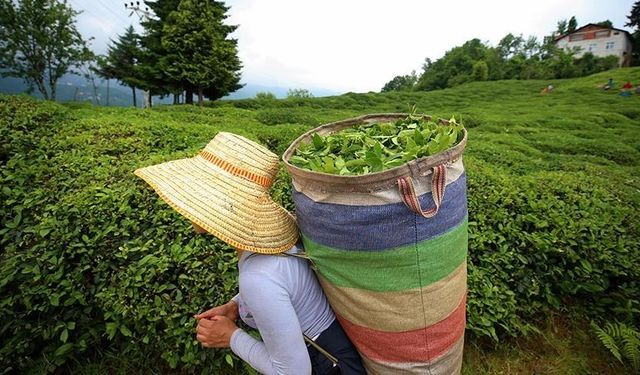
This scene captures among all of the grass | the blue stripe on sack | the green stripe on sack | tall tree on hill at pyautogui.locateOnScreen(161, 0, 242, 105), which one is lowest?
the grass

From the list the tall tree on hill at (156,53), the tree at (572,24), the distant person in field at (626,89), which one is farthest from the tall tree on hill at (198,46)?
the tree at (572,24)

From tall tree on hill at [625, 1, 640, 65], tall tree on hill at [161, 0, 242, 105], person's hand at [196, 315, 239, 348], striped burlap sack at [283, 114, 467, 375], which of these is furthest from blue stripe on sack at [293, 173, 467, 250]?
tall tree on hill at [625, 1, 640, 65]

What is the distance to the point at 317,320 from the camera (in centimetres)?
153

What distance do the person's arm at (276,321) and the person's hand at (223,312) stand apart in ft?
1.60

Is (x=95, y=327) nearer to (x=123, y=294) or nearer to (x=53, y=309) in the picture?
(x=53, y=309)

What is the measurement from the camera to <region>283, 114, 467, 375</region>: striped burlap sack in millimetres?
1174

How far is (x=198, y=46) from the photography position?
2136 cm

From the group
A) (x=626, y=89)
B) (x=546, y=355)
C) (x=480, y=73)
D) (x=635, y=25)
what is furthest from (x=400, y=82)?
(x=546, y=355)

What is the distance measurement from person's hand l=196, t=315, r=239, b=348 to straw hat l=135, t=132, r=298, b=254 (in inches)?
19.2

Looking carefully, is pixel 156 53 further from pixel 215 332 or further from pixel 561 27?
pixel 561 27

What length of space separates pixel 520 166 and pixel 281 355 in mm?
5706

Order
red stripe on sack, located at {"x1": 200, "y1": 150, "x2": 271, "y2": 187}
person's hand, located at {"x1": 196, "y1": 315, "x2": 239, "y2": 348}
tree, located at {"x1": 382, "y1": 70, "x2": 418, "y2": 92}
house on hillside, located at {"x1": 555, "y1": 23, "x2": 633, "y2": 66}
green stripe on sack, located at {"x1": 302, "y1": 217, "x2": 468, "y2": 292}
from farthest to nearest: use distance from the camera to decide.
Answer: tree, located at {"x1": 382, "y1": 70, "x2": 418, "y2": 92} → house on hillside, located at {"x1": 555, "y1": 23, "x2": 633, "y2": 66} → person's hand, located at {"x1": 196, "y1": 315, "x2": 239, "y2": 348} → red stripe on sack, located at {"x1": 200, "y1": 150, "x2": 271, "y2": 187} → green stripe on sack, located at {"x1": 302, "y1": 217, "x2": 468, "y2": 292}

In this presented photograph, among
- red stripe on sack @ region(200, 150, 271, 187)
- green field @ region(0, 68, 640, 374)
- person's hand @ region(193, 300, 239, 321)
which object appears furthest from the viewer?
green field @ region(0, 68, 640, 374)

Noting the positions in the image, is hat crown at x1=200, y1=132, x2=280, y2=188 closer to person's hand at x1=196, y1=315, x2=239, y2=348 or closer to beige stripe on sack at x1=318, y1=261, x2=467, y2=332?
beige stripe on sack at x1=318, y1=261, x2=467, y2=332
